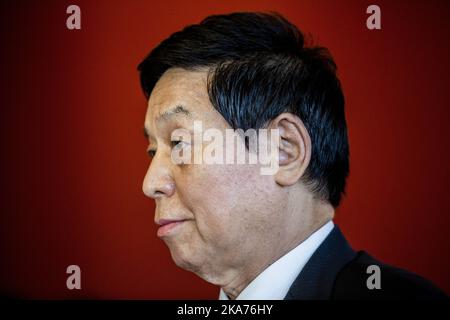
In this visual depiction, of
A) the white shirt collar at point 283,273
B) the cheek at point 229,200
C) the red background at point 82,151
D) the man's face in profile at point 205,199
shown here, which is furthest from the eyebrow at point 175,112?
the red background at point 82,151

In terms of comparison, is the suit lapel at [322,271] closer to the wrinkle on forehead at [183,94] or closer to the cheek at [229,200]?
the cheek at [229,200]

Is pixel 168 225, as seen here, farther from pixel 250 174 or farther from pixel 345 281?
pixel 345 281

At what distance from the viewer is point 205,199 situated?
100cm

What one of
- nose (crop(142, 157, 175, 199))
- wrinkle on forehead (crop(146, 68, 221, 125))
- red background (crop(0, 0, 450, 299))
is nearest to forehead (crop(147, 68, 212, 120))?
wrinkle on forehead (crop(146, 68, 221, 125))

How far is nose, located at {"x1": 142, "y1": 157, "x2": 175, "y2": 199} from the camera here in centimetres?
104

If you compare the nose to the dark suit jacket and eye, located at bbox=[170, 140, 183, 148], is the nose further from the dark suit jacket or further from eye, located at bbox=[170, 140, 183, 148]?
the dark suit jacket

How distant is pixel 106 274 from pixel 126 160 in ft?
1.16

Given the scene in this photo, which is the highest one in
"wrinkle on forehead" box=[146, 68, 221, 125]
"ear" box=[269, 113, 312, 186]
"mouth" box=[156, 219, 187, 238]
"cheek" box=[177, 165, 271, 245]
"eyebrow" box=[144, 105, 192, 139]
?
"wrinkle on forehead" box=[146, 68, 221, 125]

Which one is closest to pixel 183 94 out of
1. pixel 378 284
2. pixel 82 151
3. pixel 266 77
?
pixel 266 77

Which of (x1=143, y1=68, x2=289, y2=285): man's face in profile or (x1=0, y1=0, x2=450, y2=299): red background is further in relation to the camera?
(x1=0, y1=0, x2=450, y2=299): red background

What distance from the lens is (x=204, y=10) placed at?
1.57 metres
